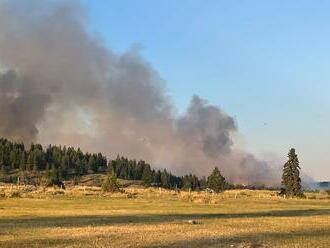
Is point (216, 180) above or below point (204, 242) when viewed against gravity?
above

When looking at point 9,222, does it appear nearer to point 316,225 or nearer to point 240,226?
point 240,226

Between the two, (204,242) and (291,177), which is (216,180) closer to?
(291,177)

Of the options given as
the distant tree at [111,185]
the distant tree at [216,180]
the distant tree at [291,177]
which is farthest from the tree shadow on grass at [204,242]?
the distant tree at [216,180]

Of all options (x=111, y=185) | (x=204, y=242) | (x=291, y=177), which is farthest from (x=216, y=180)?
(x=204, y=242)

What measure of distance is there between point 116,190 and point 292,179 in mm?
38881

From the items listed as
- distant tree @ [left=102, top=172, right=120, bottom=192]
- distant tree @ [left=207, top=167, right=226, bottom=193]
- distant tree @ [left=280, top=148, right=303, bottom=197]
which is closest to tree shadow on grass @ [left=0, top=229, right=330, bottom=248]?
distant tree @ [left=102, top=172, right=120, bottom=192]

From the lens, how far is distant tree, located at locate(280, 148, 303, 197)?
129 m

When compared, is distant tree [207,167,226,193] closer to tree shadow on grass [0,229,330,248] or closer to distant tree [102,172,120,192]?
distant tree [102,172,120,192]

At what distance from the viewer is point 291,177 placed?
426ft

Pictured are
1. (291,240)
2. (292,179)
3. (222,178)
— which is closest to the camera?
(291,240)

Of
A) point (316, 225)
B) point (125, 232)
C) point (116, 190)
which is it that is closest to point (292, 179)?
point (116, 190)

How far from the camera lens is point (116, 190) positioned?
387ft

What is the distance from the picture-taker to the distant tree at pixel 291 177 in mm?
128625

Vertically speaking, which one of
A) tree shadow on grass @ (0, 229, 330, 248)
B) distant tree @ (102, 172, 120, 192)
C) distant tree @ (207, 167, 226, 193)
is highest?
distant tree @ (207, 167, 226, 193)
